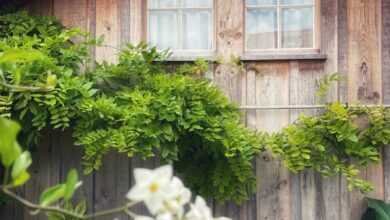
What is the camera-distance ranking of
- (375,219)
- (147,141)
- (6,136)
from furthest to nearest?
(375,219), (147,141), (6,136)

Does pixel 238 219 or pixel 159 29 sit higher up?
pixel 159 29

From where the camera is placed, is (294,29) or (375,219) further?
(294,29)

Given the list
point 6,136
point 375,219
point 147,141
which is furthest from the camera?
point 375,219

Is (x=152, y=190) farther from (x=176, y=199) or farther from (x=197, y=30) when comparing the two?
(x=197, y=30)

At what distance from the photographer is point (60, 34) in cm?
263

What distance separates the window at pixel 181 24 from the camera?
9.46 ft

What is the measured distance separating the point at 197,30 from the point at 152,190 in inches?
87.9

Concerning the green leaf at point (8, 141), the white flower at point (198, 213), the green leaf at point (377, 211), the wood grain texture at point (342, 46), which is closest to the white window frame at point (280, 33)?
the wood grain texture at point (342, 46)

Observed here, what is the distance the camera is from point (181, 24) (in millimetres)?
2896

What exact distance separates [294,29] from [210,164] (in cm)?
83

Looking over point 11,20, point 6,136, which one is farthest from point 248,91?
point 6,136

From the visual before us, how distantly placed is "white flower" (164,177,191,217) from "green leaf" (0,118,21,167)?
20 cm

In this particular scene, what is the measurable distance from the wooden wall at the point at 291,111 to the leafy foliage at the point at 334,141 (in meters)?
0.11

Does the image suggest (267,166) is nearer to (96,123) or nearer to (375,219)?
(375,219)
